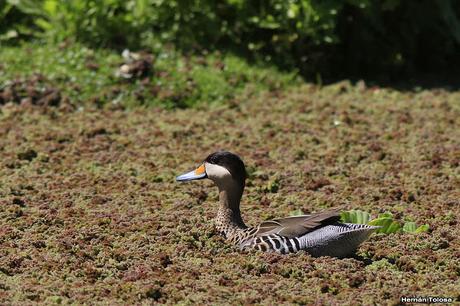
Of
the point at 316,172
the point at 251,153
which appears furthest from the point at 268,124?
the point at 316,172

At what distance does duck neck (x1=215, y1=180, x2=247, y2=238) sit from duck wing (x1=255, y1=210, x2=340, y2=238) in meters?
0.31

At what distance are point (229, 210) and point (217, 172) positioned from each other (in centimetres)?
27

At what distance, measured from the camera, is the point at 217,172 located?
635cm

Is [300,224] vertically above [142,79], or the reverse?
[300,224]

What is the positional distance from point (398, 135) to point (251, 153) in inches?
59.1

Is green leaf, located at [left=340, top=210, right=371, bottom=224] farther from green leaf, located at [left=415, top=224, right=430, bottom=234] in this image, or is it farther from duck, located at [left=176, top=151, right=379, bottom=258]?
duck, located at [left=176, top=151, right=379, bottom=258]

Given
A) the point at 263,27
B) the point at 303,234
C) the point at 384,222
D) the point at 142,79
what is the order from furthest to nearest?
the point at 263,27 → the point at 142,79 → the point at 384,222 → the point at 303,234

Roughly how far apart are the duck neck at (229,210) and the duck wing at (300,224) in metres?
0.31

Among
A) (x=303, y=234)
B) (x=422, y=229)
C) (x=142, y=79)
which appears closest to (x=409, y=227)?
(x=422, y=229)

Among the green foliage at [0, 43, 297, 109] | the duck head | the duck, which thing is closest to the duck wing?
the duck

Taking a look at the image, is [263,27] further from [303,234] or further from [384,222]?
[303,234]

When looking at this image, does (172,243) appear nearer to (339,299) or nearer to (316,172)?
(339,299)

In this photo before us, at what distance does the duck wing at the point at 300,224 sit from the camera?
583cm

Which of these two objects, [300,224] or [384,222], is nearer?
[300,224]
